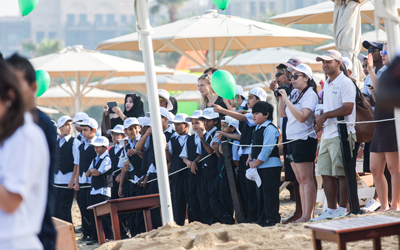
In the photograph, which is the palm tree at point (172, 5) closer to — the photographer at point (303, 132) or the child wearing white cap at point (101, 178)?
the child wearing white cap at point (101, 178)

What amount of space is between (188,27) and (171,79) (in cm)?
760

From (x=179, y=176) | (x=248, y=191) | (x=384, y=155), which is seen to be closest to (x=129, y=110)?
(x=179, y=176)

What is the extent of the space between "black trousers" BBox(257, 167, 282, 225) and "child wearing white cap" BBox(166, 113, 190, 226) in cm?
152

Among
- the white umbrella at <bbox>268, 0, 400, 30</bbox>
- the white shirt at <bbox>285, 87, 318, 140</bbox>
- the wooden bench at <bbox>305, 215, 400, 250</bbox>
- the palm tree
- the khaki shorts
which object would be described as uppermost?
the palm tree

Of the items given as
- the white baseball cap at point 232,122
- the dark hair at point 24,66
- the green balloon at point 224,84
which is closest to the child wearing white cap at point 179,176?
the white baseball cap at point 232,122

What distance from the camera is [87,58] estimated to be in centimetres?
1368

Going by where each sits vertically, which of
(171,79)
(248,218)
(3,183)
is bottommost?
(248,218)

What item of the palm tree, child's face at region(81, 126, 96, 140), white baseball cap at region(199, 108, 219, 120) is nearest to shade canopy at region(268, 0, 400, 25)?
white baseball cap at region(199, 108, 219, 120)

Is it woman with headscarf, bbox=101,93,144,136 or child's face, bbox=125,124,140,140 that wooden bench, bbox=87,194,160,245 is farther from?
woman with headscarf, bbox=101,93,144,136

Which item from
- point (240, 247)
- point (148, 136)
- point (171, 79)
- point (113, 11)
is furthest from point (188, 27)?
point (113, 11)

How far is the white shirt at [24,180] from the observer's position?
212 centimetres

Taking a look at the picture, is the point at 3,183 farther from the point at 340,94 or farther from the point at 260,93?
the point at 260,93

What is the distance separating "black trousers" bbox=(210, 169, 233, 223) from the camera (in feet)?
23.6

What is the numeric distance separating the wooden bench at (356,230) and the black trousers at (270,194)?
9.27 feet
